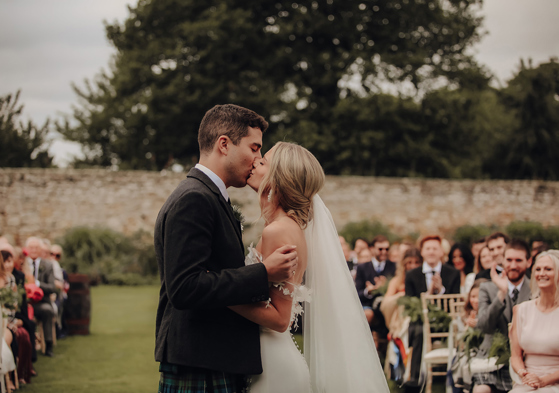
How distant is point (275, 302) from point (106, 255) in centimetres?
1824

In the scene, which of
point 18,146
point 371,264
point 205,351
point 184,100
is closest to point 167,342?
point 205,351

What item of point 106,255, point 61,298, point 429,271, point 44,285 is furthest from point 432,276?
point 106,255

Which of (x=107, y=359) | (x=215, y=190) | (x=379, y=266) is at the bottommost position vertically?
(x=107, y=359)

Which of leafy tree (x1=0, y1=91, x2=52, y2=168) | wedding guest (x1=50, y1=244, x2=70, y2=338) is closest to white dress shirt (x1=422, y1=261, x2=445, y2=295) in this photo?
wedding guest (x1=50, y1=244, x2=70, y2=338)

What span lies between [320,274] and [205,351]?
0.89 m

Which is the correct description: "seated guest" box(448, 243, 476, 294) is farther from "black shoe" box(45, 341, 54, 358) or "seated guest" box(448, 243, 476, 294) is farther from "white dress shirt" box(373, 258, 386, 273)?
"black shoe" box(45, 341, 54, 358)

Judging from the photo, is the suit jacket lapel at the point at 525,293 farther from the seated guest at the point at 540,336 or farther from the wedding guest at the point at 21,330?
the wedding guest at the point at 21,330

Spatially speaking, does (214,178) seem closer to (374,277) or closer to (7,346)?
(7,346)

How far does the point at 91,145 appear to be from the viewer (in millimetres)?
38594

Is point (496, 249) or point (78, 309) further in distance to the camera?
point (78, 309)

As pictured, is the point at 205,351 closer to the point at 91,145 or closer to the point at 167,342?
the point at 167,342

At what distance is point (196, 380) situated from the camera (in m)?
2.81

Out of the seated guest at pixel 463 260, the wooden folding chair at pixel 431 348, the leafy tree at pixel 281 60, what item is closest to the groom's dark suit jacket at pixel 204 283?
the wooden folding chair at pixel 431 348

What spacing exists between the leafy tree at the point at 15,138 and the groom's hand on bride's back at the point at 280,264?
26492 mm
